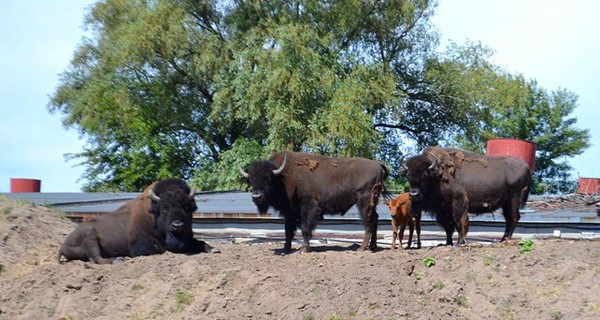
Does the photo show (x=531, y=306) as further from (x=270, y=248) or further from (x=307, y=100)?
(x=307, y=100)

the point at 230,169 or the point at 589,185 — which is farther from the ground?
the point at 230,169

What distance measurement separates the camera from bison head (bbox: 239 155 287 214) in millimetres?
16469

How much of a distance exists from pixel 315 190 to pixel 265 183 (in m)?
0.92

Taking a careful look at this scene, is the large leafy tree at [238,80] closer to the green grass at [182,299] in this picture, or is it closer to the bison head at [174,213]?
the bison head at [174,213]

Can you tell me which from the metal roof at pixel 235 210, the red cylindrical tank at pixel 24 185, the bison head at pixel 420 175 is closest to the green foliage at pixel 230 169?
the red cylindrical tank at pixel 24 185

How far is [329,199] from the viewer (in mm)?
16641

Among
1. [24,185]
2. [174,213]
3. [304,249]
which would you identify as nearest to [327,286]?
[304,249]

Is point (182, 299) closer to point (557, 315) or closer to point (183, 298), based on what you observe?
point (183, 298)

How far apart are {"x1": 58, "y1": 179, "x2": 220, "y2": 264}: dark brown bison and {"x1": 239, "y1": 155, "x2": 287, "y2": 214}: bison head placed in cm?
142

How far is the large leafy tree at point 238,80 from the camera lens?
37688 mm

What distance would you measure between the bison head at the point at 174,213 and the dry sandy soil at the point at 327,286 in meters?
0.51

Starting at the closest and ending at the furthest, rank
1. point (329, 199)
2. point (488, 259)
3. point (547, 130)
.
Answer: point (488, 259) → point (329, 199) → point (547, 130)

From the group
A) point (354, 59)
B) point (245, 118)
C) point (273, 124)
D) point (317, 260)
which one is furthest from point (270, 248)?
point (354, 59)

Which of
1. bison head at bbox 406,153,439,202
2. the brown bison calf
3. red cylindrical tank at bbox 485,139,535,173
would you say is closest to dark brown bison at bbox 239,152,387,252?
the brown bison calf
